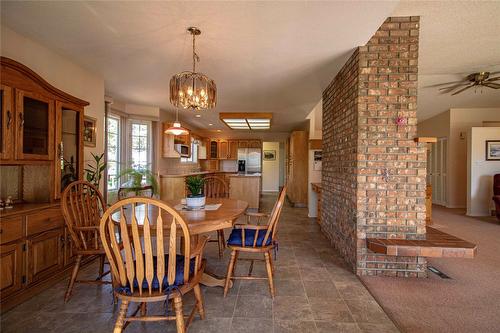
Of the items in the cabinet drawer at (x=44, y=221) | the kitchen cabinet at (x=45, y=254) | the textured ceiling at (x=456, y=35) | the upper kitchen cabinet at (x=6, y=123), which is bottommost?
the kitchen cabinet at (x=45, y=254)

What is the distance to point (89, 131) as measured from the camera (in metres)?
3.34

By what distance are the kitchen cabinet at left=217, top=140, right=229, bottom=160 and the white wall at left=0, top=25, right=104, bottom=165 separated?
5.59m

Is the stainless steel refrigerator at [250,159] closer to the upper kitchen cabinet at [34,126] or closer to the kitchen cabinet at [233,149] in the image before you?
the kitchen cabinet at [233,149]

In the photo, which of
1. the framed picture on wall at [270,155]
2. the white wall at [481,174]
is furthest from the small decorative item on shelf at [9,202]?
the framed picture on wall at [270,155]

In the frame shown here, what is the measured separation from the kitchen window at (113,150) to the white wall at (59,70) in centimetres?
112

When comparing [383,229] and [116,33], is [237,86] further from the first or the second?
[383,229]

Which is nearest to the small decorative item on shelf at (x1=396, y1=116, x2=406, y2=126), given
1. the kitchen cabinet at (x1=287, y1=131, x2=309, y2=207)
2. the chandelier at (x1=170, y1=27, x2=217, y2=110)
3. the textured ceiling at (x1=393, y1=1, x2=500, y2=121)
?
the textured ceiling at (x1=393, y1=1, x2=500, y2=121)

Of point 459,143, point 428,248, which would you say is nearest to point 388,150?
point 428,248

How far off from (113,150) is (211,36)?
3437mm

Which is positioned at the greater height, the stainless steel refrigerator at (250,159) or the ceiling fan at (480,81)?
the ceiling fan at (480,81)

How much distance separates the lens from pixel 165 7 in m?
1.97

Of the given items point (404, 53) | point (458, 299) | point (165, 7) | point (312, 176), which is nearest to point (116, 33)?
point (165, 7)

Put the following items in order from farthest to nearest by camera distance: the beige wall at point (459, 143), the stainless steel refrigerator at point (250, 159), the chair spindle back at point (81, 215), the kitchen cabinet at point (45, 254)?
the stainless steel refrigerator at point (250, 159), the beige wall at point (459, 143), the kitchen cabinet at point (45, 254), the chair spindle back at point (81, 215)

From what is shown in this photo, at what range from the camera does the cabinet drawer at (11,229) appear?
185 centimetres
